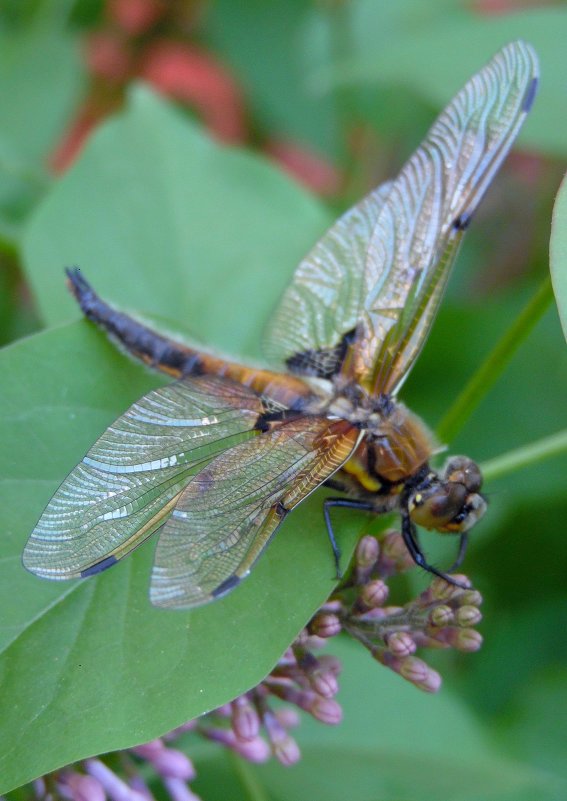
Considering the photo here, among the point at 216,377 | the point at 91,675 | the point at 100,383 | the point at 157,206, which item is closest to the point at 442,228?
the point at 216,377

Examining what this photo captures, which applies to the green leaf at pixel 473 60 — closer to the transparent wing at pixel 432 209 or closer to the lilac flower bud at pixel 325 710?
the transparent wing at pixel 432 209

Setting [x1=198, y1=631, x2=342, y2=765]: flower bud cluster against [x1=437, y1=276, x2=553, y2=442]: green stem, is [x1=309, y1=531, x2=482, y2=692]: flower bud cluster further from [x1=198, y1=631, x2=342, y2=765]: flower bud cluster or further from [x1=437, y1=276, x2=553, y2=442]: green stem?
[x1=437, y1=276, x2=553, y2=442]: green stem

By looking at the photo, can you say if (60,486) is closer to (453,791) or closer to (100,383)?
(100,383)

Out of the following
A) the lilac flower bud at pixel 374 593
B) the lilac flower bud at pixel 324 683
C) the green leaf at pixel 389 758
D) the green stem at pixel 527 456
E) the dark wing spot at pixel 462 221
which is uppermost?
the dark wing spot at pixel 462 221

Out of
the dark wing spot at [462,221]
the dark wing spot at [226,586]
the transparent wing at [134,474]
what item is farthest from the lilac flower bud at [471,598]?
the dark wing spot at [462,221]

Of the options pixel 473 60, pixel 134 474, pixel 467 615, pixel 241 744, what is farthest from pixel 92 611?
pixel 473 60
